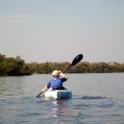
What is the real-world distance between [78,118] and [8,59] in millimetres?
75211

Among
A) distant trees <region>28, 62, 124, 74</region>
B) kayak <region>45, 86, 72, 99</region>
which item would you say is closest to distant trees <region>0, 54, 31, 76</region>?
distant trees <region>28, 62, 124, 74</region>

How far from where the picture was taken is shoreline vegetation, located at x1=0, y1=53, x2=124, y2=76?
265 ft

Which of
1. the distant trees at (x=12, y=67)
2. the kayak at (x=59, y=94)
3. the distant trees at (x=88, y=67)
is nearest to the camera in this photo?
the kayak at (x=59, y=94)

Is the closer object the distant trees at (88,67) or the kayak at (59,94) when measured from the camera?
the kayak at (59,94)

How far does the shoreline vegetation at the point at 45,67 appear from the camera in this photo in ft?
265

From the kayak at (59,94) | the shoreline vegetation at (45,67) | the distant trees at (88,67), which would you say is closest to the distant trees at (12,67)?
the shoreline vegetation at (45,67)

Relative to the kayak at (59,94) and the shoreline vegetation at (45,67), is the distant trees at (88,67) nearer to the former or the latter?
the shoreline vegetation at (45,67)

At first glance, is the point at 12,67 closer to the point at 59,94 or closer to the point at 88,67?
the point at 88,67

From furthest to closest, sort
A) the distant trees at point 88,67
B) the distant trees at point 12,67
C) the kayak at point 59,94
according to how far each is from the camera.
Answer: the distant trees at point 88,67 → the distant trees at point 12,67 → the kayak at point 59,94

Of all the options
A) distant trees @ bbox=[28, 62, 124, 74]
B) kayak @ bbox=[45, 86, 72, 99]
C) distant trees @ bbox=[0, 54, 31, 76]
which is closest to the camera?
kayak @ bbox=[45, 86, 72, 99]

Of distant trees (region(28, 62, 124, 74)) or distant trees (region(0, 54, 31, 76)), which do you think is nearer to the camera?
distant trees (region(0, 54, 31, 76))

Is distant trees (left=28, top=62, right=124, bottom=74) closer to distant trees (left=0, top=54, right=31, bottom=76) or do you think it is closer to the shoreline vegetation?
the shoreline vegetation

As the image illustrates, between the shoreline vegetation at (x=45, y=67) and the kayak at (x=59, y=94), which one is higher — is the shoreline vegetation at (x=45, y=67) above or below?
above

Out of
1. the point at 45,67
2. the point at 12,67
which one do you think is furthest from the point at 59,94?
the point at 45,67
